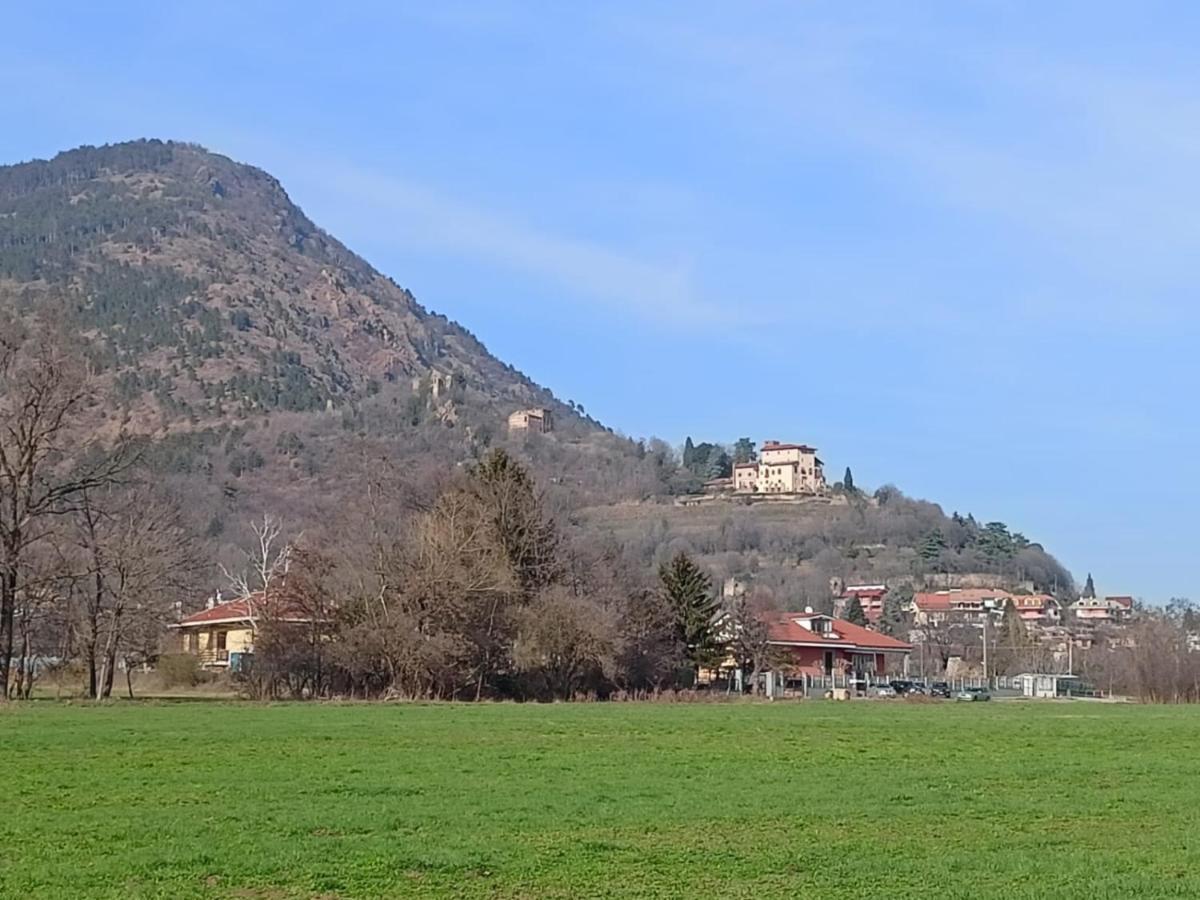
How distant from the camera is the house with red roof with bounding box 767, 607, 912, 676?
10862 centimetres

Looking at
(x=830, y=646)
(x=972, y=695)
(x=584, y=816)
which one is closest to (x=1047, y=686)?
(x=830, y=646)

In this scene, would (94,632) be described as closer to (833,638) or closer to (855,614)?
(833,638)

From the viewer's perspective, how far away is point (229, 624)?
291 feet

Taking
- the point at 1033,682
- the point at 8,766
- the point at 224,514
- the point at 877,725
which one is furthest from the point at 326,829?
the point at 224,514

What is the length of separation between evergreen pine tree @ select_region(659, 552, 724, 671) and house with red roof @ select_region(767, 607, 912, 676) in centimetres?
2033

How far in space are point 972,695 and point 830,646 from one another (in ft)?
62.3

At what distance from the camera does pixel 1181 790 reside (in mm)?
23031

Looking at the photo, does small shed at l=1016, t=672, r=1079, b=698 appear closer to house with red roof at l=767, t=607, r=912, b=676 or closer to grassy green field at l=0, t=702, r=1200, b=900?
house with red roof at l=767, t=607, r=912, b=676

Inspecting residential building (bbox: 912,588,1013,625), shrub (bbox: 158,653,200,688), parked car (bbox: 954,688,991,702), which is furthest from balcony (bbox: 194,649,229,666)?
residential building (bbox: 912,588,1013,625)

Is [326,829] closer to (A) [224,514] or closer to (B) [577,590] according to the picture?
(B) [577,590]

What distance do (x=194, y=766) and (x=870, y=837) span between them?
41.3ft

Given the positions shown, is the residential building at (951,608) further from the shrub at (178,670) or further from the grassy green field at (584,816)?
the grassy green field at (584,816)

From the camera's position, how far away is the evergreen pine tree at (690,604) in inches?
3120

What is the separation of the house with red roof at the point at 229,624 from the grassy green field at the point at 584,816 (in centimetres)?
2977
